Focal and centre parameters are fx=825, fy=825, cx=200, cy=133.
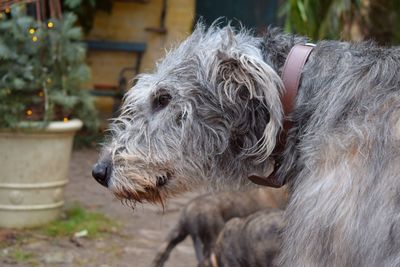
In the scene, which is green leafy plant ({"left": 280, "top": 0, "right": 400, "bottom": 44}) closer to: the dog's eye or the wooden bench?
the dog's eye

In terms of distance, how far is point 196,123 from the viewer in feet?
11.0

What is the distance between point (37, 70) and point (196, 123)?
362 cm

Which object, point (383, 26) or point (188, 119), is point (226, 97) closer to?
point (188, 119)

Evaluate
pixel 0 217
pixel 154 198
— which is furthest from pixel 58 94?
pixel 154 198

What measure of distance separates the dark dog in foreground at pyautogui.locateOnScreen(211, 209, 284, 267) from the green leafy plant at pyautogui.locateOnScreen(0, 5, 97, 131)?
6.67ft

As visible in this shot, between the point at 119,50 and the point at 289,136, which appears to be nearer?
the point at 289,136

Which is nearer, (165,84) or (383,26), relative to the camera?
(165,84)

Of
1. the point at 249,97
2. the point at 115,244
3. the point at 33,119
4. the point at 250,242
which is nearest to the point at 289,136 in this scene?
the point at 249,97

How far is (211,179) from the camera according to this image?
135 inches

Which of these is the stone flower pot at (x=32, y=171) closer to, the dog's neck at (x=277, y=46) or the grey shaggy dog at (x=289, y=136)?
the grey shaggy dog at (x=289, y=136)

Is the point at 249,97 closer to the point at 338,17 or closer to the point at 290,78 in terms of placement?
the point at 290,78

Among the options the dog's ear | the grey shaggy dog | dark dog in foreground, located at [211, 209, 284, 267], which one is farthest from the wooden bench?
the dog's ear

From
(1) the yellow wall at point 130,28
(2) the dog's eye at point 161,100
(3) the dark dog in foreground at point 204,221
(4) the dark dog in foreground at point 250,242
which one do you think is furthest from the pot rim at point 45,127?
(1) the yellow wall at point 130,28

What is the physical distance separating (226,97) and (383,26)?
21.6 feet
